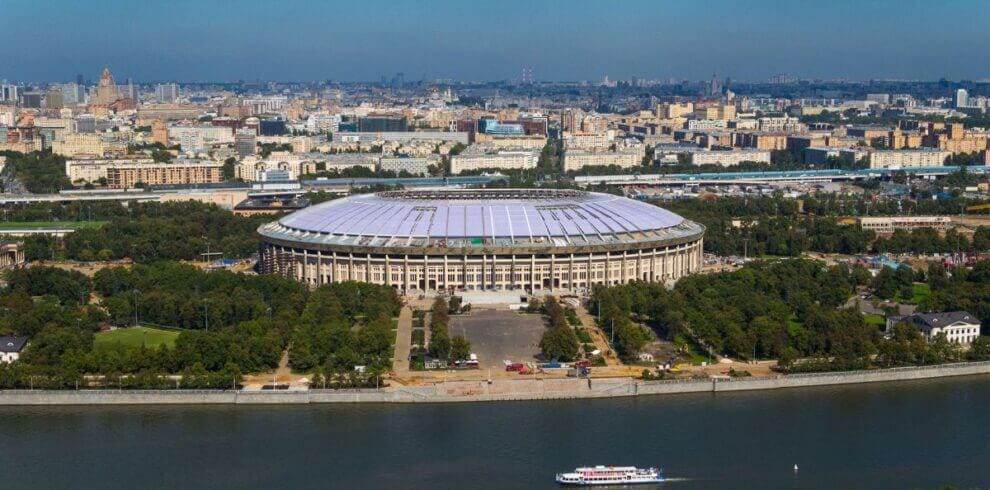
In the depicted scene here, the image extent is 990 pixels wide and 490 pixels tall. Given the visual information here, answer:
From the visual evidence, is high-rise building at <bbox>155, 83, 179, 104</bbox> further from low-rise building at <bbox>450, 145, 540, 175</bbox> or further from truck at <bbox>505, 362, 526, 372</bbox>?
truck at <bbox>505, 362, 526, 372</bbox>

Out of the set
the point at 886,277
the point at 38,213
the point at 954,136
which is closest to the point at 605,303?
the point at 886,277

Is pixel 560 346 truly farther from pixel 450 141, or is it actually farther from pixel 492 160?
pixel 450 141

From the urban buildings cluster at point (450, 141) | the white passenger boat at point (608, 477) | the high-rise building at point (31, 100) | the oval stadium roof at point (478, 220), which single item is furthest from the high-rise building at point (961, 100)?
the white passenger boat at point (608, 477)

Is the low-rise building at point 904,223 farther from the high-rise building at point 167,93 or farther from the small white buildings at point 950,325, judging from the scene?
the high-rise building at point 167,93

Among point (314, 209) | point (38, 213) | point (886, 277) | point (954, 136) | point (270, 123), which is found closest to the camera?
point (886, 277)

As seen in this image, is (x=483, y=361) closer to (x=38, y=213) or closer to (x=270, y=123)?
(x=38, y=213)

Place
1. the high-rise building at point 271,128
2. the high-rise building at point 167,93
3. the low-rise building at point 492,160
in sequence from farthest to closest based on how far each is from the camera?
the high-rise building at point 167,93 < the high-rise building at point 271,128 < the low-rise building at point 492,160
